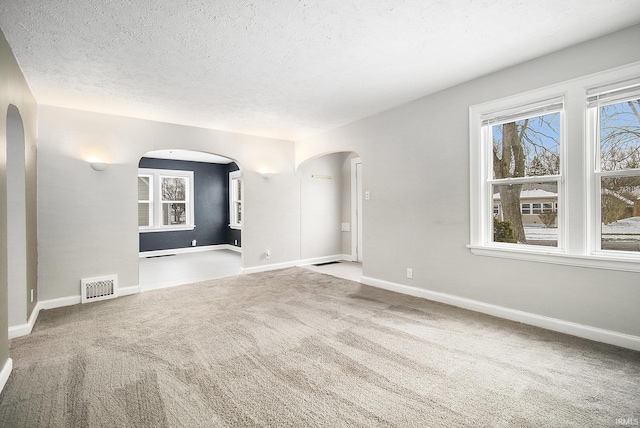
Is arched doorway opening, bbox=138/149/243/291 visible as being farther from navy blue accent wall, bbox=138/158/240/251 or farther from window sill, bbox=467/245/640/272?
window sill, bbox=467/245/640/272

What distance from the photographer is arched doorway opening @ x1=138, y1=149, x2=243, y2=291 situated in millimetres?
8078

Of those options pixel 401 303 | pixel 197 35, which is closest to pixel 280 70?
pixel 197 35

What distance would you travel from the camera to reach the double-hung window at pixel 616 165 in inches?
104

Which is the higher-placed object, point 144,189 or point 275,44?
point 275,44

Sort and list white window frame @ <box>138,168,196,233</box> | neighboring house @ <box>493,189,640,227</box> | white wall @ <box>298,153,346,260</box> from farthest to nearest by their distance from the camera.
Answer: white window frame @ <box>138,168,196,233</box> → white wall @ <box>298,153,346,260</box> → neighboring house @ <box>493,189,640,227</box>

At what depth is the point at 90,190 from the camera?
14.0ft

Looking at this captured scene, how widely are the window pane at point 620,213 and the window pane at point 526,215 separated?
374mm

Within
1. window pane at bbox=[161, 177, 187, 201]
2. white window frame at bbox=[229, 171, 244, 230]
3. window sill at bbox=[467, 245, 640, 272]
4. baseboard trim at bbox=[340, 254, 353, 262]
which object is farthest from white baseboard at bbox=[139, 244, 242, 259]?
window sill at bbox=[467, 245, 640, 272]

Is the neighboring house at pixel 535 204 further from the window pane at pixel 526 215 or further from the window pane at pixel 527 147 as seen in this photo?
the window pane at pixel 527 147

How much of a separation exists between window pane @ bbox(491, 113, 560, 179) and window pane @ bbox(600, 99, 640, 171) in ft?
1.14

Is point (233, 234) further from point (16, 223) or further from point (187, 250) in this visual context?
point (16, 223)

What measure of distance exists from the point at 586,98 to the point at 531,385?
2491 mm

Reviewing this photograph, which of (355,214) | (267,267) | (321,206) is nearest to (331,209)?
(321,206)

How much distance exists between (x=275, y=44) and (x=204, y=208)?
725cm
